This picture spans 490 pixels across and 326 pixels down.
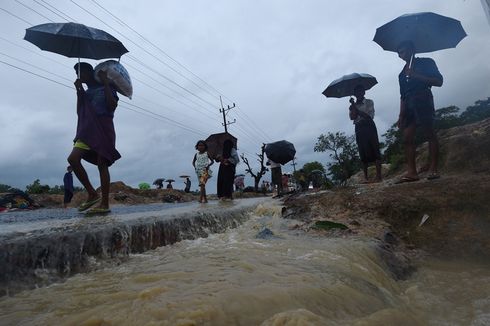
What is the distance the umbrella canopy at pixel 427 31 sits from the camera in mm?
5172

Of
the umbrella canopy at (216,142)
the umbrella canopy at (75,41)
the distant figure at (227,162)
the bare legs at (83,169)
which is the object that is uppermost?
the umbrella canopy at (75,41)

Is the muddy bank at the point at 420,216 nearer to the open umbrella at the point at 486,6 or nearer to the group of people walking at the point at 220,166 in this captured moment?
the open umbrella at the point at 486,6

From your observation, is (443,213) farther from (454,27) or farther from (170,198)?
(170,198)

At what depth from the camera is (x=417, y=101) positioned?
4.77m

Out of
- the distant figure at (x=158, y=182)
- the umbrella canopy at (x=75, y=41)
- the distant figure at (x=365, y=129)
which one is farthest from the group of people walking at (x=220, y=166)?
the distant figure at (x=158, y=182)

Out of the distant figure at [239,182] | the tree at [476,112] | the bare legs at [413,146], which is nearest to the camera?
the bare legs at [413,146]

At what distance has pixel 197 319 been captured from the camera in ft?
4.15

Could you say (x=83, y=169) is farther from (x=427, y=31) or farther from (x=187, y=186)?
(x=187, y=186)

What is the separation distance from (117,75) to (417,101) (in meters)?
4.05

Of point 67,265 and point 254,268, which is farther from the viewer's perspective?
point 67,265

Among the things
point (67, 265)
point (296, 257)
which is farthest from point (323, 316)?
point (67, 265)

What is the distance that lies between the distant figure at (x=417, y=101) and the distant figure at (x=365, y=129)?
106 centimetres

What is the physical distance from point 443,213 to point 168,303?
11.5ft

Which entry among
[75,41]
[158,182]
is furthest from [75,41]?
[158,182]
